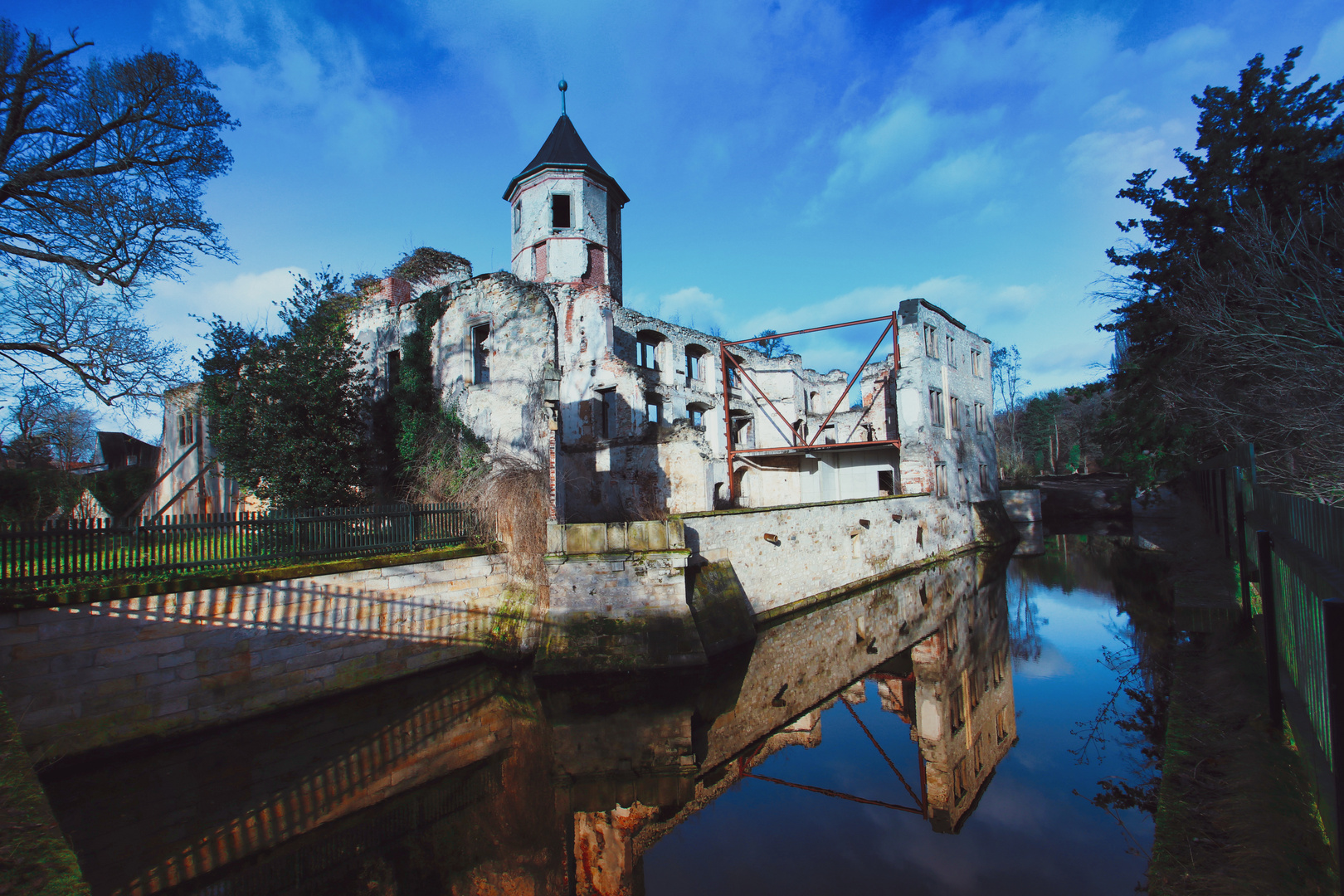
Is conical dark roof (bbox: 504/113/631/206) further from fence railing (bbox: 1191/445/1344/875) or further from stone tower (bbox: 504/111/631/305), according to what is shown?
fence railing (bbox: 1191/445/1344/875)

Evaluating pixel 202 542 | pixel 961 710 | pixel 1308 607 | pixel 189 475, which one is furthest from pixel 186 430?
pixel 1308 607

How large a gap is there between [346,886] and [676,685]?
451 cm

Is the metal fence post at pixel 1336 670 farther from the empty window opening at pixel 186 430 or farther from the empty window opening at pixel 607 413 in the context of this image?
the empty window opening at pixel 186 430

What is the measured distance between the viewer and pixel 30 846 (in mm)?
2107

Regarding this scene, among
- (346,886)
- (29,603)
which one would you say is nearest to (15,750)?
(346,886)

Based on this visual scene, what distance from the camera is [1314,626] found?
10.1 feet

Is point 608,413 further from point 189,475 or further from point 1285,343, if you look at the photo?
point 189,475

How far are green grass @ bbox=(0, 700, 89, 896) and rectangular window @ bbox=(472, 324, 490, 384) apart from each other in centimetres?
1444

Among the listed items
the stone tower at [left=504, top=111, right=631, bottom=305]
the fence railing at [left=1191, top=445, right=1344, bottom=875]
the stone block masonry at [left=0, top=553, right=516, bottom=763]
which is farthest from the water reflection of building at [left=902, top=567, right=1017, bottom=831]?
the stone tower at [left=504, top=111, right=631, bottom=305]

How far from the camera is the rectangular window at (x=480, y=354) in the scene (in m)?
Answer: 16.5

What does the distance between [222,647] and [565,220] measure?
615 inches

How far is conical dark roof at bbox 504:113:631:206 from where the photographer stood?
18766 mm

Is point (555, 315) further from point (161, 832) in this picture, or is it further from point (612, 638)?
point (161, 832)

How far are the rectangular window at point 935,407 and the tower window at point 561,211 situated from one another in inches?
532
